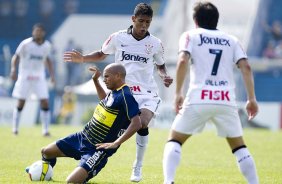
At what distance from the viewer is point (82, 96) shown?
3416 centimetres

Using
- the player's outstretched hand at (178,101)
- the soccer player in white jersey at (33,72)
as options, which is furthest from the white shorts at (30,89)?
the player's outstretched hand at (178,101)

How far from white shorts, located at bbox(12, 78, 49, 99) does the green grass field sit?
3.59 feet

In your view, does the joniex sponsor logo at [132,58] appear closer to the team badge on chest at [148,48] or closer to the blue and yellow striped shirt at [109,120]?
the team badge on chest at [148,48]

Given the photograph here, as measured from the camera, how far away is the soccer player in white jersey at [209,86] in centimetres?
936

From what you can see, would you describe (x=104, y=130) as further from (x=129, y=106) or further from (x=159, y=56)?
(x=159, y=56)

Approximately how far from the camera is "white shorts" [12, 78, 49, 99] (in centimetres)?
2167

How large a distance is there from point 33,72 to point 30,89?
0.47 m

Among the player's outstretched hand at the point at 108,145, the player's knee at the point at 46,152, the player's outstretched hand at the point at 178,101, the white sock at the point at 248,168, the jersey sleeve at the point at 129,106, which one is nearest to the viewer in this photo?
the player's outstretched hand at the point at 178,101

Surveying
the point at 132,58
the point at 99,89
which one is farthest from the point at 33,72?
the point at 99,89

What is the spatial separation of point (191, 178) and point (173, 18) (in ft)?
95.6

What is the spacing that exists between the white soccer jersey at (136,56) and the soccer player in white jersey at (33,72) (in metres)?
9.08

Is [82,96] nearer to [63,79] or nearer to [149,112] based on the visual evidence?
[63,79]

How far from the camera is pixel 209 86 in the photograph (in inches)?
369

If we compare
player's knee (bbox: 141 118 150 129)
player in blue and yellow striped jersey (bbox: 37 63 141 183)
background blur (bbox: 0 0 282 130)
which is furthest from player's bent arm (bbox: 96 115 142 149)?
background blur (bbox: 0 0 282 130)
